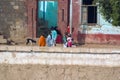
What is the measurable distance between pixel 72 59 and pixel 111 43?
11958 mm

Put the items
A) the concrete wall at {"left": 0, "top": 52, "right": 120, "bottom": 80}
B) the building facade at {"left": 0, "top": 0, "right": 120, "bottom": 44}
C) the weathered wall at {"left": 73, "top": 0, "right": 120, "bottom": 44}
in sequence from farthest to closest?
the building facade at {"left": 0, "top": 0, "right": 120, "bottom": 44} < the weathered wall at {"left": 73, "top": 0, "right": 120, "bottom": 44} < the concrete wall at {"left": 0, "top": 52, "right": 120, "bottom": 80}

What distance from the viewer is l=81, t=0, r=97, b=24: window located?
29.3m

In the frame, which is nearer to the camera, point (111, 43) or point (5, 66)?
point (5, 66)

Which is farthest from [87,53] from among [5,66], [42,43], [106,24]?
[106,24]

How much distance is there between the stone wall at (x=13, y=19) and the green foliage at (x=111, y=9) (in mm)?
7678

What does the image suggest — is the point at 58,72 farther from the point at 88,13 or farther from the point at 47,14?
the point at 47,14

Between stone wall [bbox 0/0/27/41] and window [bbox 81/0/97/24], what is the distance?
11.8 ft

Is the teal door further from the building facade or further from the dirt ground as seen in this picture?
the dirt ground

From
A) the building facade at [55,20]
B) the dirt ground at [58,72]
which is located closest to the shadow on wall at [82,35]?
the building facade at [55,20]

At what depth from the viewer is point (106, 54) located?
57.2 ft

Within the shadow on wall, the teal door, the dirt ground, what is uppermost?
the teal door

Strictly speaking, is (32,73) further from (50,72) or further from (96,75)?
(96,75)

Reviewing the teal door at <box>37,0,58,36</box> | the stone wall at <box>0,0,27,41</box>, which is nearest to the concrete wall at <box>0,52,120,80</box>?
the stone wall at <box>0,0,27,41</box>

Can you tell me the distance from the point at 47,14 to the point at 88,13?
9.17 feet
